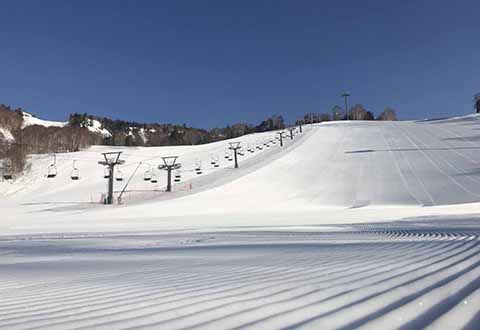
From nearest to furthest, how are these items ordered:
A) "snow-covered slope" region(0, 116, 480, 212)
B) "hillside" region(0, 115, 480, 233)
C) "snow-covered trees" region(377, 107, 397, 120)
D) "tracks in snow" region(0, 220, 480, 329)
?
"tracks in snow" region(0, 220, 480, 329) < "hillside" region(0, 115, 480, 233) < "snow-covered slope" region(0, 116, 480, 212) < "snow-covered trees" region(377, 107, 397, 120)

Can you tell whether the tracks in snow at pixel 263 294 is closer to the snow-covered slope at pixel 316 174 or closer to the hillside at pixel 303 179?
the hillside at pixel 303 179

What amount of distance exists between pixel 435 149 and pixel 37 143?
63.0m

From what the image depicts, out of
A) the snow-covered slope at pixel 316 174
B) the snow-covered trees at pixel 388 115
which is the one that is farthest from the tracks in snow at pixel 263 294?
the snow-covered trees at pixel 388 115

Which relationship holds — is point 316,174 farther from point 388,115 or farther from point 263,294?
point 388,115

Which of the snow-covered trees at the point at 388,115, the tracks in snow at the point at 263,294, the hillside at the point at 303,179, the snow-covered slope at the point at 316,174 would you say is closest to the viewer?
the tracks in snow at the point at 263,294

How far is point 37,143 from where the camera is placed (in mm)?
69875

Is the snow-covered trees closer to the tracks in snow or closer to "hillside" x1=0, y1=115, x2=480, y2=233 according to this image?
"hillside" x1=0, y1=115, x2=480, y2=233

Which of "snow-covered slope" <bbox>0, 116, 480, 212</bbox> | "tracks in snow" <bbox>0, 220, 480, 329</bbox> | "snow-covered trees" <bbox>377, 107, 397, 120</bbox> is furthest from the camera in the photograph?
"snow-covered trees" <bbox>377, 107, 397, 120</bbox>

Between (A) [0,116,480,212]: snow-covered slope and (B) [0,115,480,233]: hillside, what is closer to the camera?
(B) [0,115,480,233]: hillside

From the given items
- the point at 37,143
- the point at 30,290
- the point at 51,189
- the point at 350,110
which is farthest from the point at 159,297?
the point at 350,110

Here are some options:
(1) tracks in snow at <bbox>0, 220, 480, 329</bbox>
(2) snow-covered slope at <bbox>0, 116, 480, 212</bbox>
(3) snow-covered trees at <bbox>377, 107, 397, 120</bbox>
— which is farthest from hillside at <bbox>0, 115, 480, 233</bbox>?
(3) snow-covered trees at <bbox>377, 107, 397, 120</bbox>

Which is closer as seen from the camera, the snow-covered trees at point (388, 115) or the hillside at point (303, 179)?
the hillside at point (303, 179)

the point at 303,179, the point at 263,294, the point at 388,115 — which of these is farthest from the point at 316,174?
the point at 388,115

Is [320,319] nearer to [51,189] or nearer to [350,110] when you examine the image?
[51,189]
